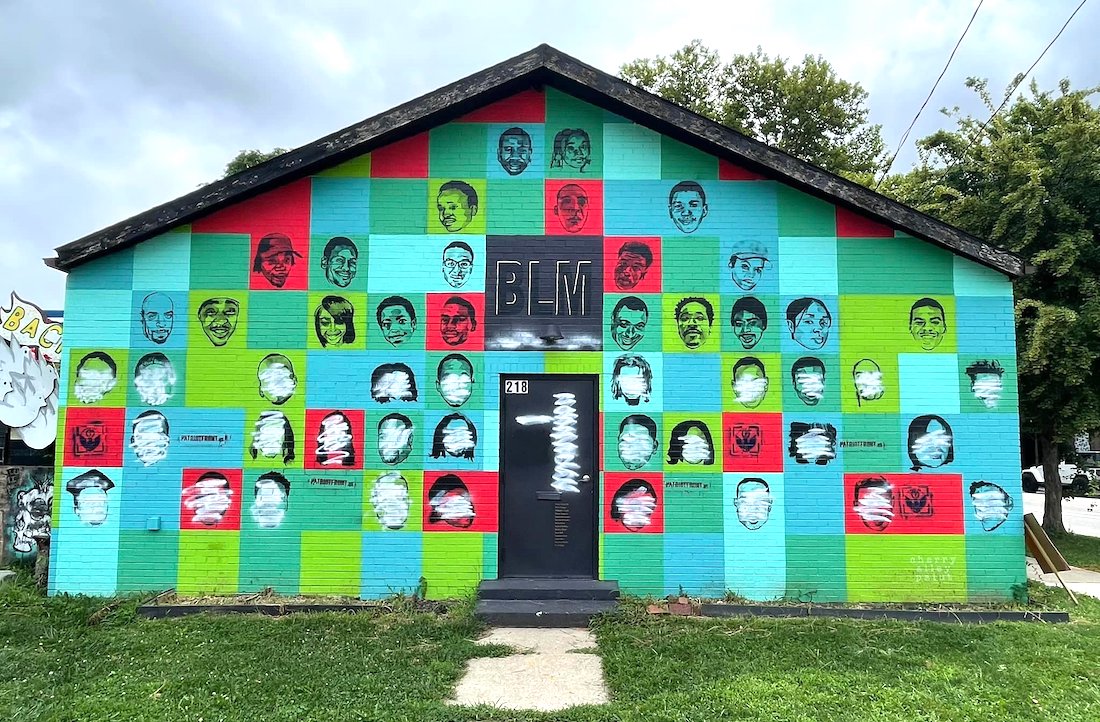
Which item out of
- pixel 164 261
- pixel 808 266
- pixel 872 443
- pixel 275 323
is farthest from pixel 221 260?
pixel 872 443

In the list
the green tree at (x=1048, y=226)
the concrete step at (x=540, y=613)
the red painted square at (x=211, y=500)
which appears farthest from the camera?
the green tree at (x=1048, y=226)

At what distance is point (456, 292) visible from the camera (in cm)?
807

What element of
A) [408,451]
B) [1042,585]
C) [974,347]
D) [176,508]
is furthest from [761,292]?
[176,508]

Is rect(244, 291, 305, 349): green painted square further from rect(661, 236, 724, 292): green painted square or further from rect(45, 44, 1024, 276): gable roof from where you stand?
rect(661, 236, 724, 292): green painted square

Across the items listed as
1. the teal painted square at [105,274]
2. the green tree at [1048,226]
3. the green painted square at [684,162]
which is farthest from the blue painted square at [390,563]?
the green tree at [1048,226]

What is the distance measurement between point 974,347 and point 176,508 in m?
9.00

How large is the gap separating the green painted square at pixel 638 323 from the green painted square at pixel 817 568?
2.62m

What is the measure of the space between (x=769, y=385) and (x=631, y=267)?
204 centimetres

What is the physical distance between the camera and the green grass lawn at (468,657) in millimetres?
4941

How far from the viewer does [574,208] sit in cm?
820

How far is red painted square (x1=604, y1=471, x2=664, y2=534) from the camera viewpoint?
25.6 ft

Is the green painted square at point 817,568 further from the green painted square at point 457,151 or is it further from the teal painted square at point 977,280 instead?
the green painted square at point 457,151

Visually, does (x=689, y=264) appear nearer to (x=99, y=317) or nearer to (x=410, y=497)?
(x=410, y=497)

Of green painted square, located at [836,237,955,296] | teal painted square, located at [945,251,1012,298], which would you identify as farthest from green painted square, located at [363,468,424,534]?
teal painted square, located at [945,251,1012,298]
